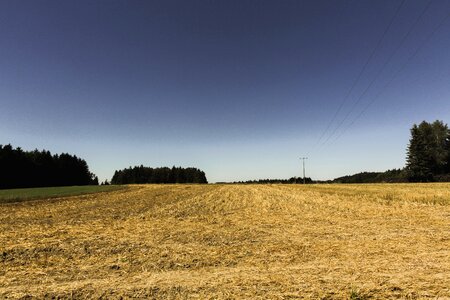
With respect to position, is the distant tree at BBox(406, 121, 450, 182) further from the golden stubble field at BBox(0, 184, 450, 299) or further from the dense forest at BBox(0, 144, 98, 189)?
the dense forest at BBox(0, 144, 98, 189)

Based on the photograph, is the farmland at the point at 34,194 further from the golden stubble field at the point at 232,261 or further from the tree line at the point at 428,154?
the tree line at the point at 428,154

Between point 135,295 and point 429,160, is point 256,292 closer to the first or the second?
point 135,295

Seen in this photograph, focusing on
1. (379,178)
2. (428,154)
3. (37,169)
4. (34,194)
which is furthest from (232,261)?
(37,169)

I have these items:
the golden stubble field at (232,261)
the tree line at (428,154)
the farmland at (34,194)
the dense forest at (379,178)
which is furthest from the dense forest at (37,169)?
the tree line at (428,154)

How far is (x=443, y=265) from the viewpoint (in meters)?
7.03

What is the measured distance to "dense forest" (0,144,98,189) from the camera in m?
102

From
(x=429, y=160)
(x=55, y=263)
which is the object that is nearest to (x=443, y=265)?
(x=55, y=263)

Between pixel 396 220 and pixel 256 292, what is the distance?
1207cm

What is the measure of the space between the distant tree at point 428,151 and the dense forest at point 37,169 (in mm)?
131418

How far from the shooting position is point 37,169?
119 m

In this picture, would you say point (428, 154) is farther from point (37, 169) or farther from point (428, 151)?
point (37, 169)

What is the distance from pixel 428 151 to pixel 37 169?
468 feet

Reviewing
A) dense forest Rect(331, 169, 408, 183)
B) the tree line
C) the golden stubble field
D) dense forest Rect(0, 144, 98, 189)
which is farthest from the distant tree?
dense forest Rect(0, 144, 98, 189)

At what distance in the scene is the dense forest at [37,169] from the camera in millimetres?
102300
